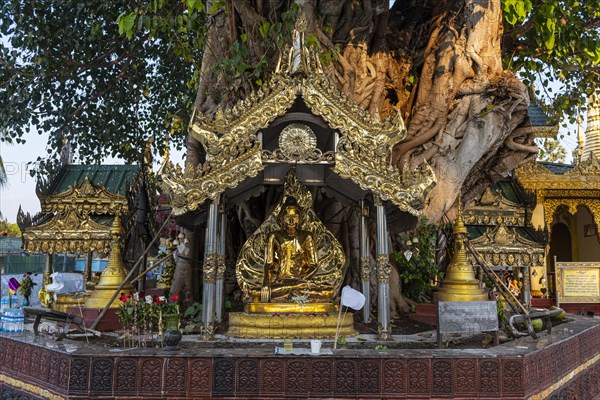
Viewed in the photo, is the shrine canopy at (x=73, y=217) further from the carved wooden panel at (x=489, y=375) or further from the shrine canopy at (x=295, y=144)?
the carved wooden panel at (x=489, y=375)

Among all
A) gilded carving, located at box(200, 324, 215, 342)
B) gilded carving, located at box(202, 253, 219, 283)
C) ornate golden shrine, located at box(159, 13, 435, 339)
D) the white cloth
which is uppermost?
ornate golden shrine, located at box(159, 13, 435, 339)

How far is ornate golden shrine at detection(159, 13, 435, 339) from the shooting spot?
6.76 m

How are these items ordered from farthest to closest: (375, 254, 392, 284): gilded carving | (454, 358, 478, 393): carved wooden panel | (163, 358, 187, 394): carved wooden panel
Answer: (375, 254, 392, 284): gilded carving
(454, 358, 478, 393): carved wooden panel
(163, 358, 187, 394): carved wooden panel

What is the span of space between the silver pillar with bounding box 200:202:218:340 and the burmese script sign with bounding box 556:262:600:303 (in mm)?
10356

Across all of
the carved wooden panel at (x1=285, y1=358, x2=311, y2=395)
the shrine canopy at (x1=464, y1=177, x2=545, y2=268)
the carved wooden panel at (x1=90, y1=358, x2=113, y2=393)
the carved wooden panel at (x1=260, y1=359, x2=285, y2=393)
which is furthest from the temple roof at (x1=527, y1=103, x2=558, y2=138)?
the carved wooden panel at (x1=90, y1=358, x2=113, y2=393)

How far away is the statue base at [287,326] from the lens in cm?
702

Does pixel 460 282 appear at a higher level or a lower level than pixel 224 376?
higher

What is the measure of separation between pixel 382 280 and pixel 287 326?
4.52 ft

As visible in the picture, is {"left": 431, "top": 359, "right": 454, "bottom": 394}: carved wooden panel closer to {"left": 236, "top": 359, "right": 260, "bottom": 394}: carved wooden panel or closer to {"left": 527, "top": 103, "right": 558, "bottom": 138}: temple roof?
{"left": 236, "top": 359, "right": 260, "bottom": 394}: carved wooden panel

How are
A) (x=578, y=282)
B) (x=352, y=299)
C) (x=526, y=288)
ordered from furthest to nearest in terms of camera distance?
(x=578, y=282)
(x=526, y=288)
(x=352, y=299)

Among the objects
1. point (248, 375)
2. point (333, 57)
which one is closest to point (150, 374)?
point (248, 375)

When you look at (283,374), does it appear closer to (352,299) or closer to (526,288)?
(352,299)

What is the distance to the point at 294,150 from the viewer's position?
22.7 feet

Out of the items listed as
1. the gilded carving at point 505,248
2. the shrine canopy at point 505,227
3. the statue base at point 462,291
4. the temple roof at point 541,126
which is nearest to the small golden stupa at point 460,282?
the statue base at point 462,291
